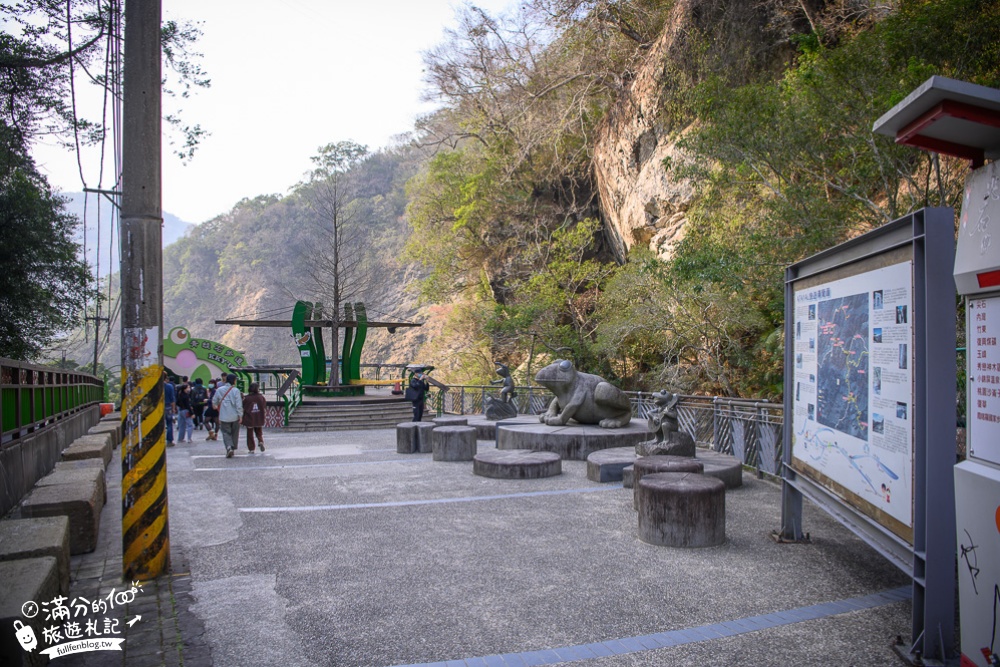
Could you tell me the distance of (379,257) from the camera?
60.0m

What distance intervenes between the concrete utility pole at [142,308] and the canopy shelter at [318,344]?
17.1 m

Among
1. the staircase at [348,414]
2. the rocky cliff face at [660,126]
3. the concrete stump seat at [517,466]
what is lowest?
the staircase at [348,414]

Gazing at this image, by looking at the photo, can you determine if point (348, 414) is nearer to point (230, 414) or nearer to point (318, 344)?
point (318, 344)

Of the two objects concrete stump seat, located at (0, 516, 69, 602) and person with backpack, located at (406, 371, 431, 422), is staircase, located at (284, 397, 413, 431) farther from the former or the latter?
concrete stump seat, located at (0, 516, 69, 602)

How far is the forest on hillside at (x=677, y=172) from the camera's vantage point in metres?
10.4

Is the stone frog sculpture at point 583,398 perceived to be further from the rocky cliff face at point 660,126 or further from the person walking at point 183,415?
the person walking at point 183,415

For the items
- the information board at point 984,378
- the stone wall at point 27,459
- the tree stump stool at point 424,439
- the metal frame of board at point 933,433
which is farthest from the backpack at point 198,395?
the information board at point 984,378

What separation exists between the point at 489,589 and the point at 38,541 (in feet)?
10.3

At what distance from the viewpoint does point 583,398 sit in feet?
38.4

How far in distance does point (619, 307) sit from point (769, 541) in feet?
46.1

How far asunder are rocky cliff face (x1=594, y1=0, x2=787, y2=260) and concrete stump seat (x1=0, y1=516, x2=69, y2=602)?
12.4m

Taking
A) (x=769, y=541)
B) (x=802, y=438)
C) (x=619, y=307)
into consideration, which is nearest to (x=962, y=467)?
(x=802, y=438)

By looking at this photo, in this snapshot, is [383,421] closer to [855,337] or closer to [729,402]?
[729,402]

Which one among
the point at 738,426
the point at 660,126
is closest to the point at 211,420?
the point at 738,426
